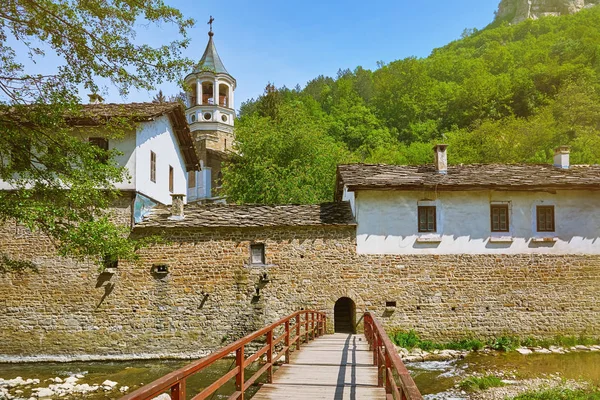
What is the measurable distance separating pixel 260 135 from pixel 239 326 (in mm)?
16096

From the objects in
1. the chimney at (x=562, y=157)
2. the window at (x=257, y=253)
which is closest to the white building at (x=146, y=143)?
the window at (x=257, y=253)

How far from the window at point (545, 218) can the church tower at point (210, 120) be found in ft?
67.2

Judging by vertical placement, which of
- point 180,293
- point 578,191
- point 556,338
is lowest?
point 556,338

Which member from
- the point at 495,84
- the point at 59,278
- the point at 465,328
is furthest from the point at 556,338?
the point at 495,84

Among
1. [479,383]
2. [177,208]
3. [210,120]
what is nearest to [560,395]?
[479,383]

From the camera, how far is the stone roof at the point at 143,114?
14.0m

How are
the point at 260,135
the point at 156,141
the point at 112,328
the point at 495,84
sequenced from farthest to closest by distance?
the point at 495,84 → the point at 260,135 → the point at 156,141 → the point at 112,328

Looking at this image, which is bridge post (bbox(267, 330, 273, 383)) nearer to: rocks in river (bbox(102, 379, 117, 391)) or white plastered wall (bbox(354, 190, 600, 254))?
rocks in river (bbox(102, 379, 117, 391))

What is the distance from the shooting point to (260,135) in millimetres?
29000

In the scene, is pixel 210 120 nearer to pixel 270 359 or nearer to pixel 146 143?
pixel 146 143

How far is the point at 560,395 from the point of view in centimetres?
970

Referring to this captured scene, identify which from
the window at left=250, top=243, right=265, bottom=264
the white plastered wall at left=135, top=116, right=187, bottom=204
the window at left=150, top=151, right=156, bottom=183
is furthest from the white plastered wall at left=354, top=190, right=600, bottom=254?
the window at left=150, top=151, right=156, bottom=183

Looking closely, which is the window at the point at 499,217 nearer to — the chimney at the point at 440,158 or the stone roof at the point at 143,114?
the chimney at the point at 440,158

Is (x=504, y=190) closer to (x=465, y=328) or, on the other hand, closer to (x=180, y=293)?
(x=465, y=328)
